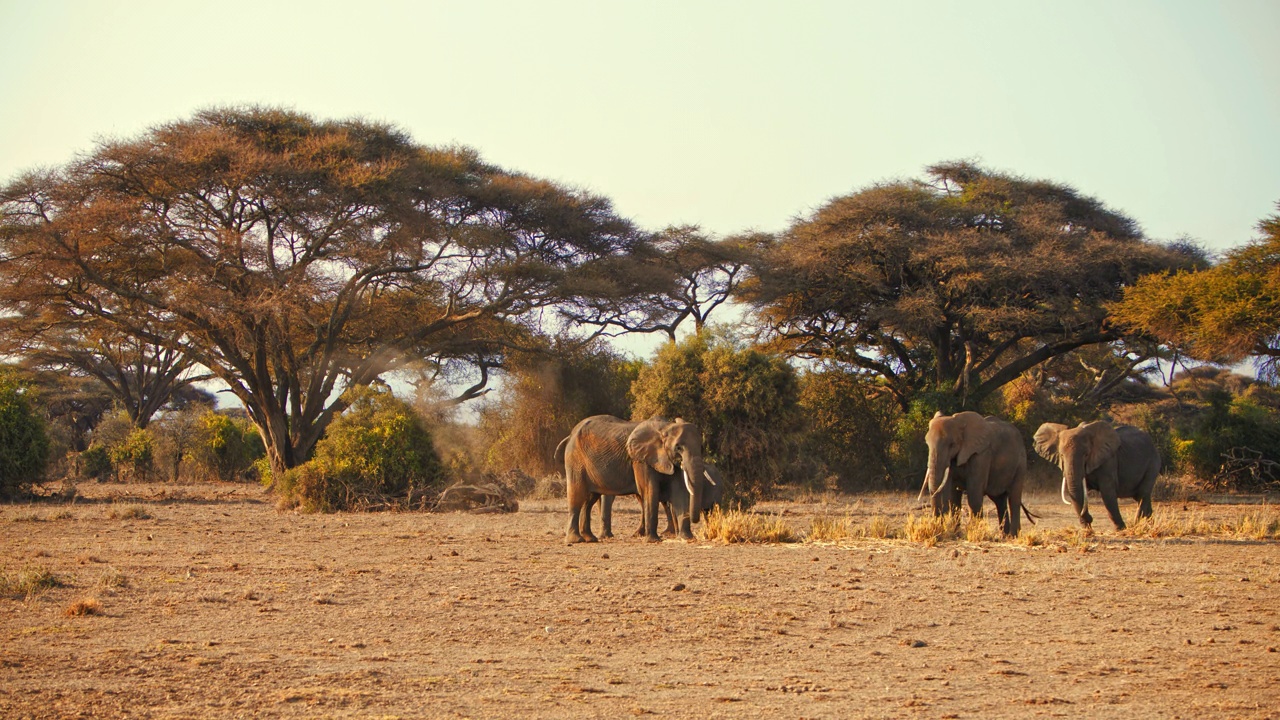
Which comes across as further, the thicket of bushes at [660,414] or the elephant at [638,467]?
the thicket of bushes at [660,414]

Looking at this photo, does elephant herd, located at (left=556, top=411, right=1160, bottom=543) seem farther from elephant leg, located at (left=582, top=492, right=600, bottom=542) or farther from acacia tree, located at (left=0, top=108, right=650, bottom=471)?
acacia tree, located at (left=0, top=108, right=650, bottom=471)

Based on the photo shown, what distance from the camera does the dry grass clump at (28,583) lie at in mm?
10523

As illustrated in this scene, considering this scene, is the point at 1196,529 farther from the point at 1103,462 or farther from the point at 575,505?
the point at 575,505

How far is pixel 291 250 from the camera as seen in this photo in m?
29.5

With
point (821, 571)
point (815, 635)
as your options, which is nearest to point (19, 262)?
point (821, 571)

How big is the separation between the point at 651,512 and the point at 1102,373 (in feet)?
95.8

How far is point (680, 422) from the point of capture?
16.1m

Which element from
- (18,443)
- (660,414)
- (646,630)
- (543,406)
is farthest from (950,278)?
(646,630)

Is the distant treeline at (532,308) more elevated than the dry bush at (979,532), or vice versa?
the distant treeline at (532,308)

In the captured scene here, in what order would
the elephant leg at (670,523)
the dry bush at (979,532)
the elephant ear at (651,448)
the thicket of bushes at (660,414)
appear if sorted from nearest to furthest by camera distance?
the dry bush at (979,532)
the elephant ear at (651,448)
the elephant leg at (670,523)
the thicket of bushes at (660,414)

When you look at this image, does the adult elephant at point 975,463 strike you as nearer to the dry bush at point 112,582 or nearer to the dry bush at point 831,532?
the dry bush at point 831,532

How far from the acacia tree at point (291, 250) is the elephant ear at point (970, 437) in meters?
→ 15.2

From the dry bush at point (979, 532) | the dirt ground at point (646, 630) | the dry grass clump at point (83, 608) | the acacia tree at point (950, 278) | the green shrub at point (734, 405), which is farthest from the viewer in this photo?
the acacia tree at point (950, 278)

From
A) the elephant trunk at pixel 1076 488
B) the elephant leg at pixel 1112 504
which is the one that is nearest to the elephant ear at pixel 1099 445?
the elephant trunk at pixel 1076 488
